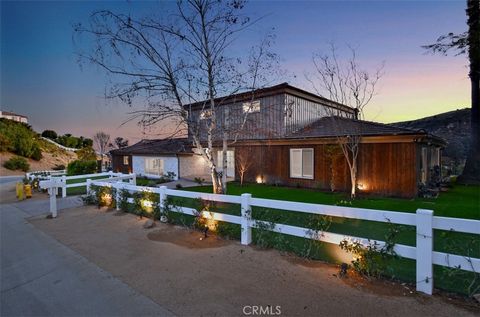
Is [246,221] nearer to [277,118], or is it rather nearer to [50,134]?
[277,118]

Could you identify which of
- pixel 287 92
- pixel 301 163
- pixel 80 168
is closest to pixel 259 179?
pixel 301 163

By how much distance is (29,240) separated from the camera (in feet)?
19.2

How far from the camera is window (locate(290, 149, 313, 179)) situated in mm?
13398

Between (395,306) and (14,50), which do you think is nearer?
(395,306)

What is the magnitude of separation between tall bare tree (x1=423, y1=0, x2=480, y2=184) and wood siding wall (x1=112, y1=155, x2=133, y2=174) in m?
21.7

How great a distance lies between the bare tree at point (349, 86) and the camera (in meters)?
11.1

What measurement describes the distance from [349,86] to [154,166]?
15.2 m

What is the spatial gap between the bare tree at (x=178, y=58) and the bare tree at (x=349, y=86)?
429cm

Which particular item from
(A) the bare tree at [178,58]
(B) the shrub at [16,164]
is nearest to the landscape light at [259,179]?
(A) the bare tree at [178,58]

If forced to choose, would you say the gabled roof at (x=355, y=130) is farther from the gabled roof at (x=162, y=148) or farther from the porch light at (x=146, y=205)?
the gabled roof at (x=162, y=148)

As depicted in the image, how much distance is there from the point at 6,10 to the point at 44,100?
8.57 m

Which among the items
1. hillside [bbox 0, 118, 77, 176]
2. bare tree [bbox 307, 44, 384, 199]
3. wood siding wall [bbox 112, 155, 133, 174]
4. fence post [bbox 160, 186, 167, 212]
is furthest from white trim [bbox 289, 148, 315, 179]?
hillside [bbox 0, 118, 77, 176]

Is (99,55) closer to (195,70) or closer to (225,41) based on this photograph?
(195,70)

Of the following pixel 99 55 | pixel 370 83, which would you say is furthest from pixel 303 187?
pixel 99 55
